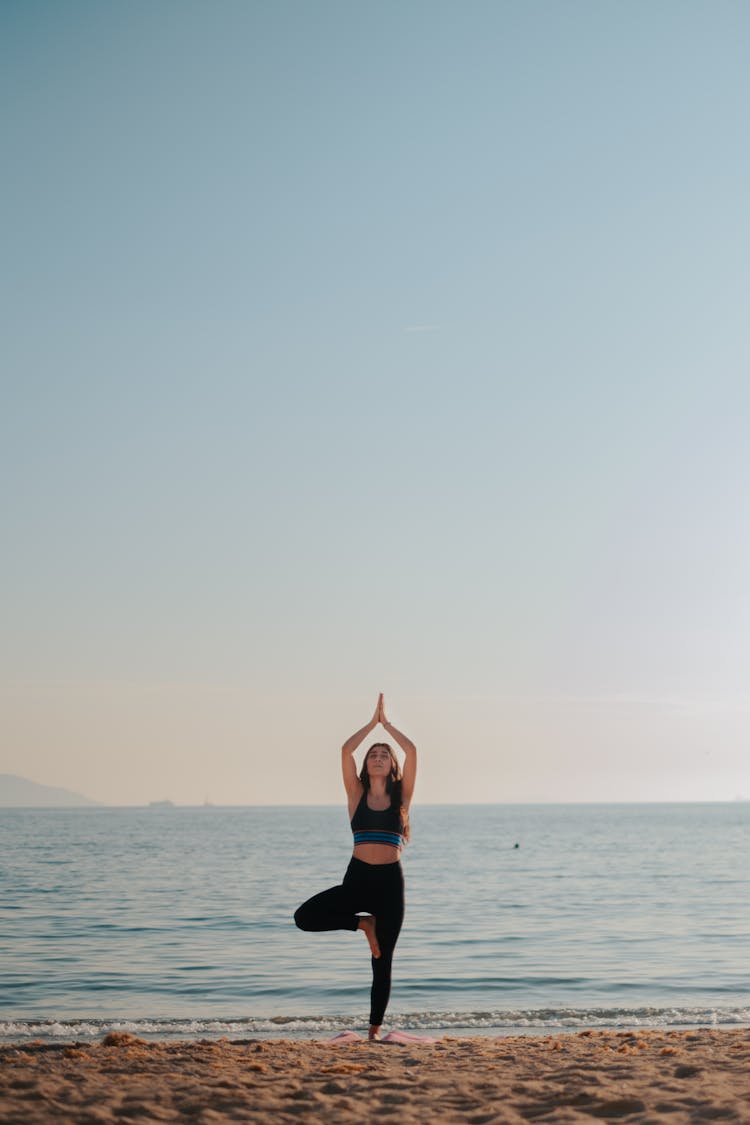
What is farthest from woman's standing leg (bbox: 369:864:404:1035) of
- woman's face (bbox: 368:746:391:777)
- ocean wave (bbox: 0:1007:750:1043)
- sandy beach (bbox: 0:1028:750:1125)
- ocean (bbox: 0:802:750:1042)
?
ocean (bbox: 0:802:750:1042)

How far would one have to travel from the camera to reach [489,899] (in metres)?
29.0

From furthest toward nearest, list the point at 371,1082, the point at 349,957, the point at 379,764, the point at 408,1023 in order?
the point at 349,957
the point at 408,1023
the point at 379,764
the point at 371,1082

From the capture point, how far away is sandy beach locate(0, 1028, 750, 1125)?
21.0ft

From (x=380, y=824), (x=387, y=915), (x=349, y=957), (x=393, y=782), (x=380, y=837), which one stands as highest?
(x=393, y=782)

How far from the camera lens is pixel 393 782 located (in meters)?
9.18

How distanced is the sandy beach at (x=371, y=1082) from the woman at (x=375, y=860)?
36.6 inches

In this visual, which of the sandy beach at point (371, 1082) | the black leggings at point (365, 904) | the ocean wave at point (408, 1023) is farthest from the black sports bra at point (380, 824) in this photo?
the ocean wave at point (408, 1023)

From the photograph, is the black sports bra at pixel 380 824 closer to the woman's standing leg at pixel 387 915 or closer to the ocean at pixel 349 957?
the woman's standing leg at pixel 387 915

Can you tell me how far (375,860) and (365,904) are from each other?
356 mm

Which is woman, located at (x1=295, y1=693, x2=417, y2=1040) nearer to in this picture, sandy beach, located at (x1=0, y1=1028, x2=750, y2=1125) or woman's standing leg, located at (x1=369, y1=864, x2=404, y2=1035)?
woman's standing leg, located at (x1=369, y1=864, x2=404, y2=1035)

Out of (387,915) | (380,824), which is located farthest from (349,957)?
(380,824)

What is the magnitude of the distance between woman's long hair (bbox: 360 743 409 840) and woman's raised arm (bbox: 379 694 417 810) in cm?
4

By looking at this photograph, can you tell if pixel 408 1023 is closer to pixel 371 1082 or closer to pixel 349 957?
pixel 349 957

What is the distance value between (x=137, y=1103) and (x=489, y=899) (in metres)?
23.6
